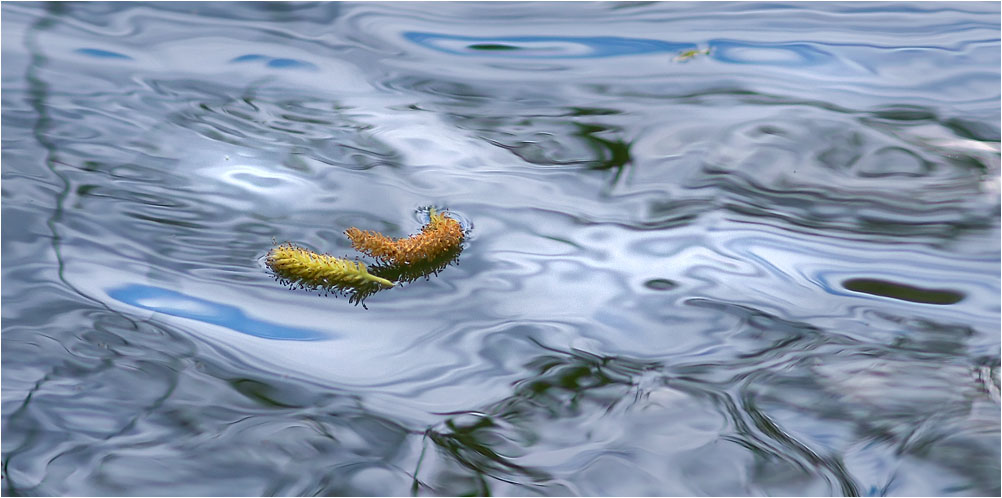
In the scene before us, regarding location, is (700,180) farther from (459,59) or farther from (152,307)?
(152,307)

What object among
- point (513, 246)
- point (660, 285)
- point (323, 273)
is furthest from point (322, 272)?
point (660, 285)

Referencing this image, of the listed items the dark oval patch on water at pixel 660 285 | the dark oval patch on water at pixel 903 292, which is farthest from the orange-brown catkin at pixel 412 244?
the dark oval patch on water at pixel 903 292

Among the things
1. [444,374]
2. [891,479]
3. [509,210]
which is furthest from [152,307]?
[891,479]

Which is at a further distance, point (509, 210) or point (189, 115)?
point (189, 115)

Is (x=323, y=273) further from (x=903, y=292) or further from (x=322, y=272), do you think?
(x=903, y=292)

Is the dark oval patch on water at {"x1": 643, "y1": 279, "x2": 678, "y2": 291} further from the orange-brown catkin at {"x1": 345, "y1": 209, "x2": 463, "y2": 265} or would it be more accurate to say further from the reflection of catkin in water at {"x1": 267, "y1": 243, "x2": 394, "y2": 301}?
the reflection of catkin in water at {"x1": 267, "y1": 243, "x2": 394, "y2": 301}

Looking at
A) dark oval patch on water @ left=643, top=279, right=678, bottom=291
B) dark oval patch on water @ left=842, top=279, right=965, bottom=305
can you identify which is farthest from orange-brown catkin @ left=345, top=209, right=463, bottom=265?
dark oval patch on water @ left=842, top=279, right=965, bottom=305
